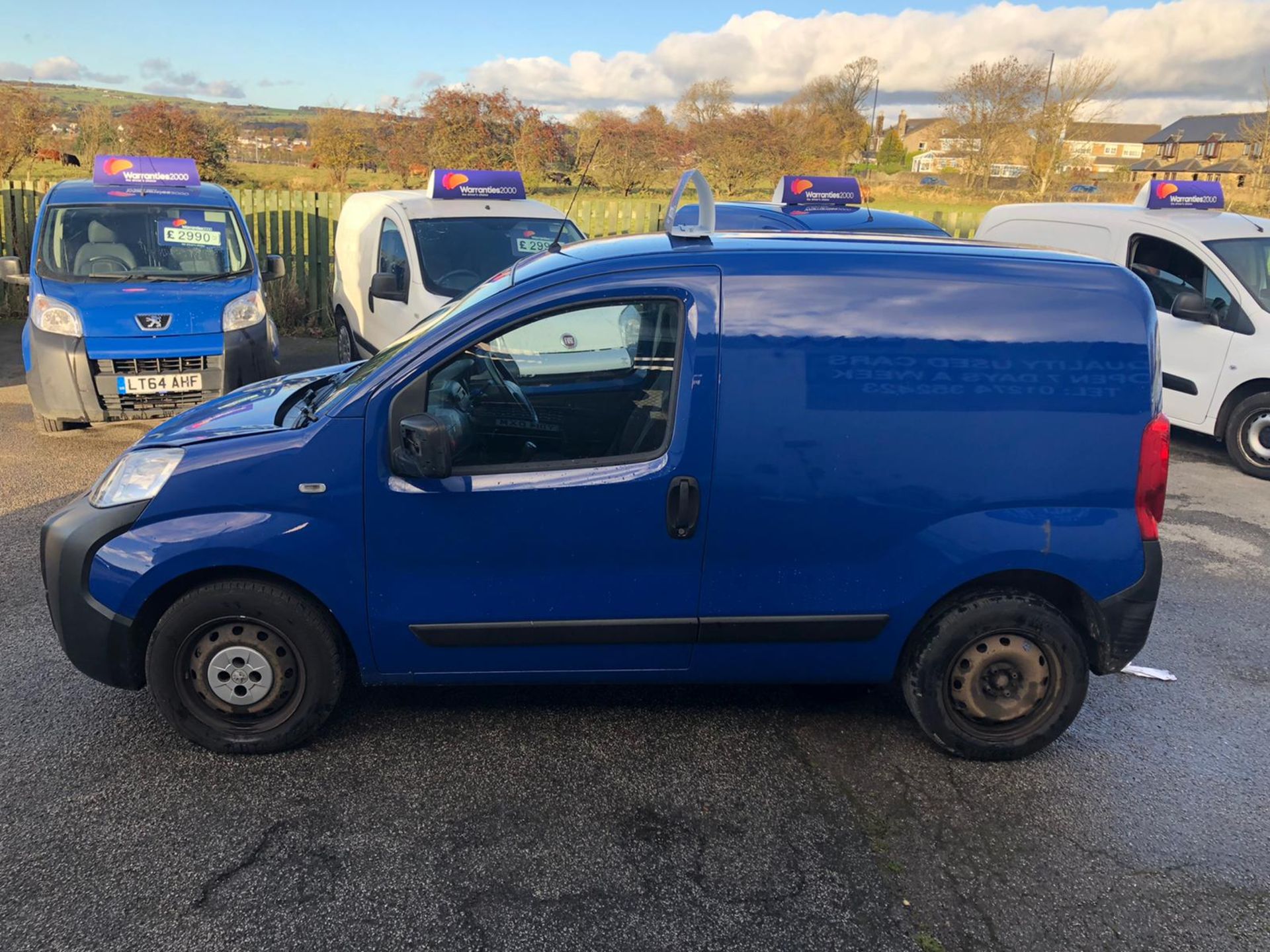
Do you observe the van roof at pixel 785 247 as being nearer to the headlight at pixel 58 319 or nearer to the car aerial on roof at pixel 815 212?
the car aerial on roof at pixel 815 212

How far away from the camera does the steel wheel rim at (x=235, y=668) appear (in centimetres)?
333

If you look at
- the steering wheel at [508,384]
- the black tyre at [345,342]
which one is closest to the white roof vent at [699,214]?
the steering wheel at [508,384]

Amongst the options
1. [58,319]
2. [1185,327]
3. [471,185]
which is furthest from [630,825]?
[1185,327]

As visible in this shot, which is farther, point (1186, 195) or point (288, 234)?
point (288, 234)

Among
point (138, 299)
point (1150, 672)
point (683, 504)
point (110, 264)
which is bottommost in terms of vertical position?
point (1150, 672)

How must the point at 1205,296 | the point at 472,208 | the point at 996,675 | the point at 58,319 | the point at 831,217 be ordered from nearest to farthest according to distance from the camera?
the point at 996,675, the point at 58,319, the point at 1205,296, the point at 472,208, the point at 831,217

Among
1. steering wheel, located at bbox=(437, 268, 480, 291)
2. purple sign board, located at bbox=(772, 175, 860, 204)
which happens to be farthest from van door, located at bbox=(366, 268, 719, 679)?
purple sign board, located at bbox=(772, 175, 860, 204)

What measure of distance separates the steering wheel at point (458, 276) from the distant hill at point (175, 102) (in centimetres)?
1407

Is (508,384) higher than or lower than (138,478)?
higher

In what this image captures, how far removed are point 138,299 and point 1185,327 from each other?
8322 millimetres

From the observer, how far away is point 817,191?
1025 cm

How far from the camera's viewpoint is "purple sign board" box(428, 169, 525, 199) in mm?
8453

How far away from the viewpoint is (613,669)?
3451 mm

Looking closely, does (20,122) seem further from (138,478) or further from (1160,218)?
(1160,218)
